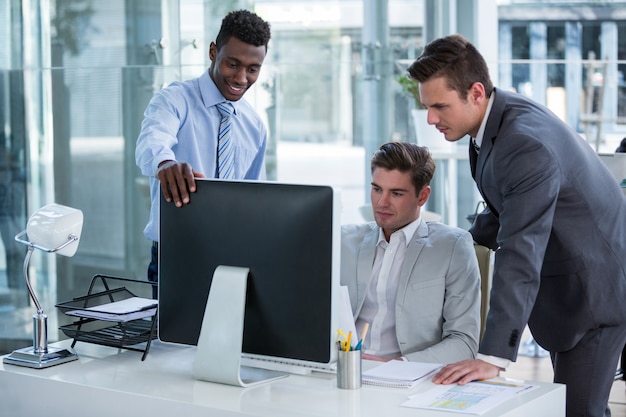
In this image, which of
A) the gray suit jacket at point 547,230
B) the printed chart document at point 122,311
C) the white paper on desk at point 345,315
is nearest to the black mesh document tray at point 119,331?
the printed chart document at point 122,311

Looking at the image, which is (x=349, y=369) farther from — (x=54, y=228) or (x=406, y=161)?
(x=406, y=161)

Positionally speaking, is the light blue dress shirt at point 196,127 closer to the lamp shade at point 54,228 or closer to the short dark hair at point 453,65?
the lamp shade at point 54,228

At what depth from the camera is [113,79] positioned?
4703 mm

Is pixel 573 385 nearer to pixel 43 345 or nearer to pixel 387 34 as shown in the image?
pixel 43 345

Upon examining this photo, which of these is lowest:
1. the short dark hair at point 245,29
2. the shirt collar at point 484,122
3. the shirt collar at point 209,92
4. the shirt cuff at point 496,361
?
the shirt cuff at point 496,361

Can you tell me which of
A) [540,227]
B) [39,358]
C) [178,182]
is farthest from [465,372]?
[39,358]

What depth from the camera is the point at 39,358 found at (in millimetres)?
2238

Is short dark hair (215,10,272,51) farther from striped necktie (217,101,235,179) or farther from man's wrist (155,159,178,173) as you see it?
man's wrist (155,159,178,173)

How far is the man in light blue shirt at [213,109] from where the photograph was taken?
8.89 ft

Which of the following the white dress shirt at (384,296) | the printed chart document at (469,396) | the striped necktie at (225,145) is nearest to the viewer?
the printed chart document at (469,396)

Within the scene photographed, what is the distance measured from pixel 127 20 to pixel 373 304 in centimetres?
257

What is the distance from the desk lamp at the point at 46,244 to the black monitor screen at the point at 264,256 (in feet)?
0.80

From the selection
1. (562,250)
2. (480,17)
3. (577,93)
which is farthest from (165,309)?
(480,17)

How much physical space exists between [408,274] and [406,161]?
326mm
